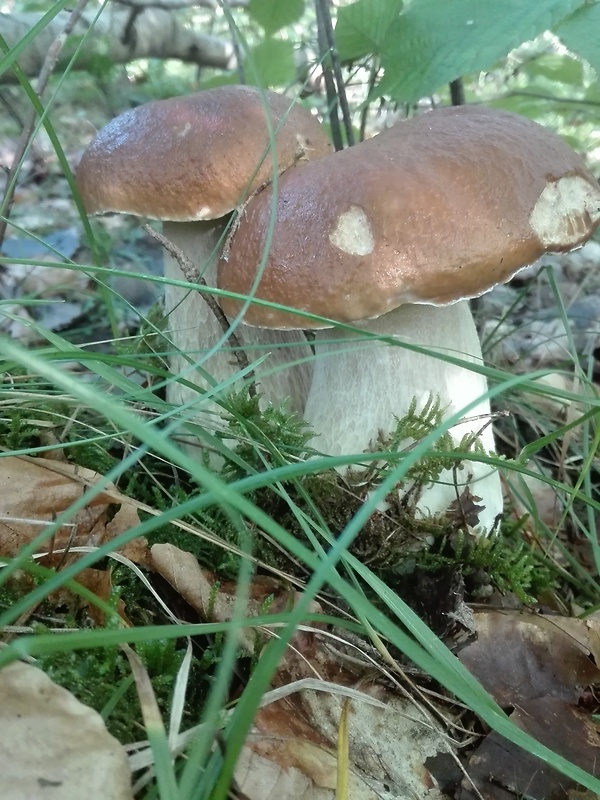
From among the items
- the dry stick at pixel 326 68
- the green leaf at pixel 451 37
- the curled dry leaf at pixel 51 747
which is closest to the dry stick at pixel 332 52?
the dry stick at pixel 326 68

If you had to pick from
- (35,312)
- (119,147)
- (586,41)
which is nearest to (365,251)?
(586,41)

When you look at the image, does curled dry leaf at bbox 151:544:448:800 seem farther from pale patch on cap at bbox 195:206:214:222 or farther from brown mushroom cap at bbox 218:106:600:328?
pale patch on cap at bbox 195:206:214:222

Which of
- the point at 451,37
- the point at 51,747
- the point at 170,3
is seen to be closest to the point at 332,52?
the point at 451,37

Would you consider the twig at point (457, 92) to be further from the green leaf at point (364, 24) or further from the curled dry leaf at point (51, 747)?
the curled dry leaf at point (51, 747)

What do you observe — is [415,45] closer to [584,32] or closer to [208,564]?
[584,32]

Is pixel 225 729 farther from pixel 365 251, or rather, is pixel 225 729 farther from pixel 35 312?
pixel 35 312

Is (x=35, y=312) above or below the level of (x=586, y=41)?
below

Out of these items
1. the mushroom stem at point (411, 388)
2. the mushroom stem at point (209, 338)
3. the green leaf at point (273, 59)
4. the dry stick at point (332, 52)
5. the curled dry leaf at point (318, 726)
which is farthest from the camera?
the green leaf at point (273, 59)
